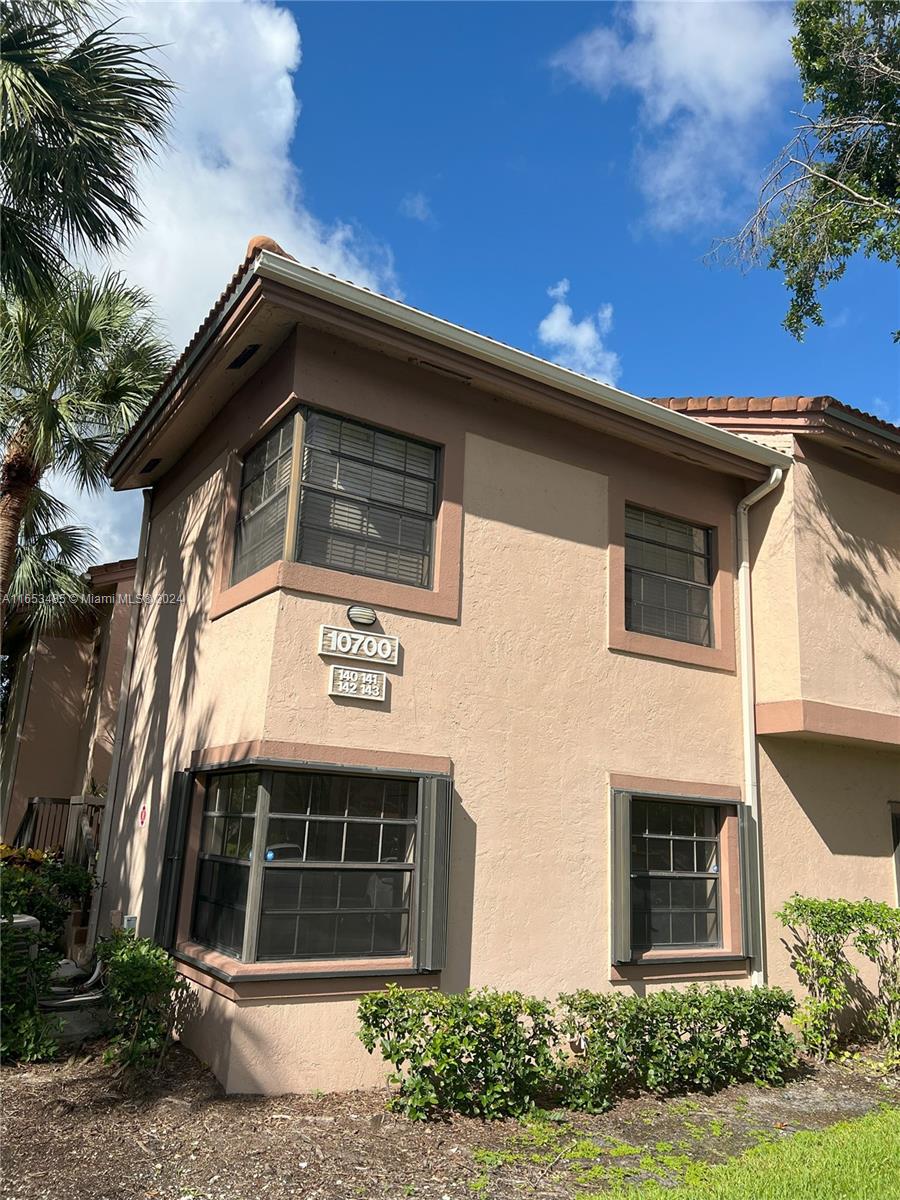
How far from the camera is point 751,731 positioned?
980 cm

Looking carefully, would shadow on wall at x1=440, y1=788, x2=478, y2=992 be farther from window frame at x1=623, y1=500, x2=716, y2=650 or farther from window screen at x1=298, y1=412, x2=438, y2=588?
window frame at x1=623, y1=500, x2=716, y2=650

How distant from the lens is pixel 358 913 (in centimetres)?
728

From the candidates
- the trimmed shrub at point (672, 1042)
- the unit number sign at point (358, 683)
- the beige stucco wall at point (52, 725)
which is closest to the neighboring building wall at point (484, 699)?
the unit number sign at point (358, 683)

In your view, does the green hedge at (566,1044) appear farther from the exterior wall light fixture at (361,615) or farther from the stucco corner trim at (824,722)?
the exterior wall light fixture at (361,615)

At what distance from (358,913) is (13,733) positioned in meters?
13.5

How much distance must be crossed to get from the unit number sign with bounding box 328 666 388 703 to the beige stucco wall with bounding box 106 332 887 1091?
0.30ft

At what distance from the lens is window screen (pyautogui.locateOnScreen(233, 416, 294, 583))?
A: 26.1ft

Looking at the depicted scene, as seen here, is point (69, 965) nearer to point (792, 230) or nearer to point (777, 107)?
point (792, 230)

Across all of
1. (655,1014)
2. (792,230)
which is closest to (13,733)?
(655,1014)

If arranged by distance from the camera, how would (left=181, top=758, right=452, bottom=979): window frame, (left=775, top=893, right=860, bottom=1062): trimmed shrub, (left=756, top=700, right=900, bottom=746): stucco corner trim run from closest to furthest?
1. (left=181, top=758, right=452, bottom=979): window frame
2. (left=775, top=893, right=860, bottom=1062): trimmed shrub
3. (left=756, top=700, right=900, bottom=746): stucco corner trim

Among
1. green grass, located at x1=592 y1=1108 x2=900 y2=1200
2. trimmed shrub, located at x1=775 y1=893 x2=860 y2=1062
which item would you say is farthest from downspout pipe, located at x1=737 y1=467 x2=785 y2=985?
green grass, located at x1=592 y1=1108 x2=900 y2=1200

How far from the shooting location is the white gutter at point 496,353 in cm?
723

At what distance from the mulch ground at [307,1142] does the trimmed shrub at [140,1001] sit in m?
0.17

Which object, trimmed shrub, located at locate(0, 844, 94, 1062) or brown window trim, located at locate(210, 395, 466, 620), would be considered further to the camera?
brown window trim, located at locate(210, 395, 466, 620)
